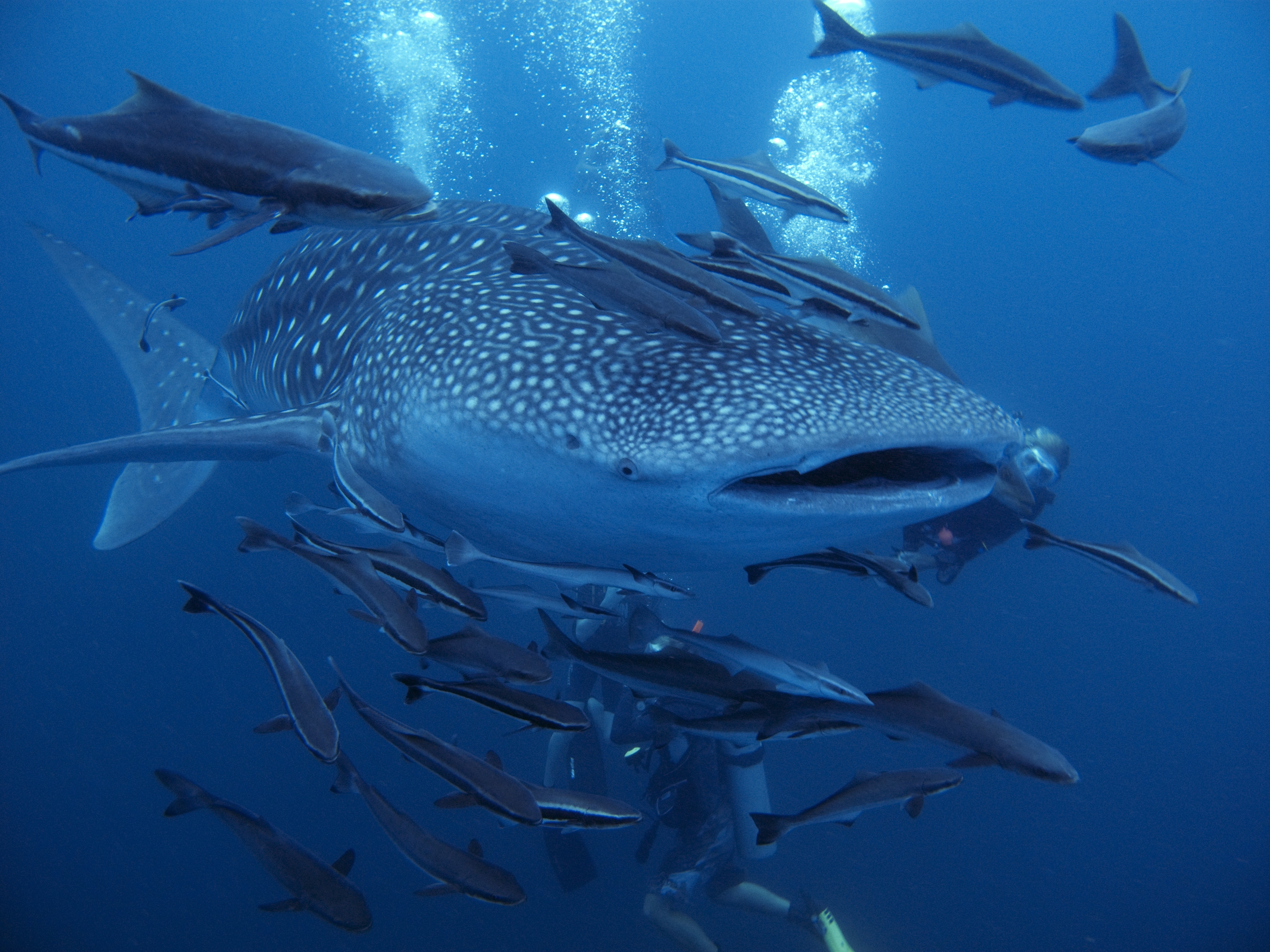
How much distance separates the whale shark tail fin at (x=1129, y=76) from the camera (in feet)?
13.8

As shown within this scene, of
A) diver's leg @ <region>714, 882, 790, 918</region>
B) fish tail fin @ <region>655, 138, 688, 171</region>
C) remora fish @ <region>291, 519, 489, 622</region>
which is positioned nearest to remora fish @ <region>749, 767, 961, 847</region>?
remora fish @ <region>291, 519, 489, 622</region>

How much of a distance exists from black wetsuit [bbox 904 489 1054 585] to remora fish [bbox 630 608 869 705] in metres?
5.60

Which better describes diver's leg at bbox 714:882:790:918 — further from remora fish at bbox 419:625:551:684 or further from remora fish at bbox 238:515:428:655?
remora fish at bbox 238:515:428:655

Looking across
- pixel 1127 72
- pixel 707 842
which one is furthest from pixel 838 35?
pixel 707 842

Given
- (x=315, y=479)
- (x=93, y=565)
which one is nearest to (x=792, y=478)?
(x=315, y=479)

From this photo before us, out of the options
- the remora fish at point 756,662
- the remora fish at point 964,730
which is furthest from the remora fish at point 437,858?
the remora fish at point 964,730

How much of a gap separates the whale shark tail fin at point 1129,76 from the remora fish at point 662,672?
15.4 feet

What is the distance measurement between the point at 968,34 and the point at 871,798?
13.7ft

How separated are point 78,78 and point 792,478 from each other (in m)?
81.8

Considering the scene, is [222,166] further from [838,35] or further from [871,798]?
[838,35]

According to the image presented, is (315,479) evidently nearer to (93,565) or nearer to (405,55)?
(93,565)

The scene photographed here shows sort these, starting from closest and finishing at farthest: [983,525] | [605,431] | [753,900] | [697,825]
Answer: [605,431]
[697,825]
[753,900]
[983,525]

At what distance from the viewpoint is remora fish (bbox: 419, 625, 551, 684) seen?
2223 millimetres

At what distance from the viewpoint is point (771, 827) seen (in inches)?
90.0
